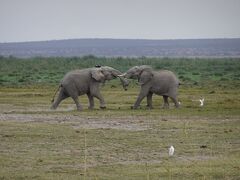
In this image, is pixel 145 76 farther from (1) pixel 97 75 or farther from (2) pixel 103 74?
(1) pixel 97 75

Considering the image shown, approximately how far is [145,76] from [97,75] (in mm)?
1736

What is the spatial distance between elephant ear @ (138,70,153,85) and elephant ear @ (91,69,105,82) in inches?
54.0

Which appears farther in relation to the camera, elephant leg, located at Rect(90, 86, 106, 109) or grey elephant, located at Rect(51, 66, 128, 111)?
grey elephant, located at Rect(51, 66, 128, 111)

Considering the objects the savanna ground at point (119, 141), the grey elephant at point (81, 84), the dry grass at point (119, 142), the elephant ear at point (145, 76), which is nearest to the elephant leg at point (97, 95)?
the grey elephant at point (81, 84)

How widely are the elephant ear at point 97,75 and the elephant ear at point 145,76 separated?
1.37 metres

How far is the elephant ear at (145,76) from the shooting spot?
30416 mm

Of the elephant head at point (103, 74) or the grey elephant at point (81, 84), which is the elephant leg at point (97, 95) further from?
the elephant head at point (103, 74)

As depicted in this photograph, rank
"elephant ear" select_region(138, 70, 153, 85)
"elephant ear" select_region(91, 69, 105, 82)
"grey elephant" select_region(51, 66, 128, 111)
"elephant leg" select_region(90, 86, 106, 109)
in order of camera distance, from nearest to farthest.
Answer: "elephant leg" select_region(90, 86, 106, 109)
"grey elephant" select_region(51, 66, 128, 111)
"elephant ear" select_region(91, 69, 105, 82)
"elephant ear" select_region(138, 70, 153, 85)

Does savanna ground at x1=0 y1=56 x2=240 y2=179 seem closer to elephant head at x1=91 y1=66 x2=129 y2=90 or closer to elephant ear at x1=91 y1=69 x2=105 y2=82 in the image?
elephant head at x1=91 y1=66 x2=129 y2=90

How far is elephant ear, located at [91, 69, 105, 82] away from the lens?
3020 cm

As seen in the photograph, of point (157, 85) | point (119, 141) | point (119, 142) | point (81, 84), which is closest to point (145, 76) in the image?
point (157, 85)

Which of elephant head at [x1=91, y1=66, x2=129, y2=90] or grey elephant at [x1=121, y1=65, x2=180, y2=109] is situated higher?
elephant head at [x1=91, y1=66, x2=129, y2=90]

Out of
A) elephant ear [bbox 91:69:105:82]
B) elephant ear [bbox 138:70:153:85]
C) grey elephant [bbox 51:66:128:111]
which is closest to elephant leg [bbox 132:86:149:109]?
elephant ear [bbox 138:70:153:85]

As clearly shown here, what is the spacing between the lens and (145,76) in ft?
100
